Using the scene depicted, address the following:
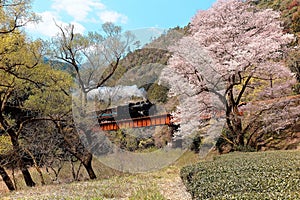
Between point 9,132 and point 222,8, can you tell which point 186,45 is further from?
point 9,132

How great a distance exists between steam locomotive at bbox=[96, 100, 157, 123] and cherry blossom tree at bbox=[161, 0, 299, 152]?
75.9 inches

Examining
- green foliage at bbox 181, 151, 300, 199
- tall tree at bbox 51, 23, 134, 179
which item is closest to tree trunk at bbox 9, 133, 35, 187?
tall tree at bbox 51, 23, 134, 179

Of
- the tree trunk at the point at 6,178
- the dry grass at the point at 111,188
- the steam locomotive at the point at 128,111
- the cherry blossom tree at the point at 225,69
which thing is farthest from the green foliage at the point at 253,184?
the steam locomotive at the point at 128,111

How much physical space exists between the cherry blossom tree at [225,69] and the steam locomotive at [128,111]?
75.9 inches

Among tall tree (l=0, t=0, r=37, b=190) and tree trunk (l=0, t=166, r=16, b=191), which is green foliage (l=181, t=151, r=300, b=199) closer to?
tall tree (l=0, t=0, r=37, b=190)

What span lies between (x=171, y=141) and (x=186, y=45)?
14.4 feet

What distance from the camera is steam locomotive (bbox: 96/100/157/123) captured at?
38.8 ft

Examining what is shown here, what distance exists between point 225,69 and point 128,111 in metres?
4.88

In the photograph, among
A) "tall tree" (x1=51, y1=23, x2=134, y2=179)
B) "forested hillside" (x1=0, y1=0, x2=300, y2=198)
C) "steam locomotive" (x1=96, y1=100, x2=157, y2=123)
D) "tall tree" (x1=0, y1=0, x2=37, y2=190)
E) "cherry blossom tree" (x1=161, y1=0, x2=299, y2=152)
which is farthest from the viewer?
"steam locomotive" (x1=96, y1=100, x2=157, y2=123)

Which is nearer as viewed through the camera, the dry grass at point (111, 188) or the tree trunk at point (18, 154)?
the dry grass at point (111, 188)

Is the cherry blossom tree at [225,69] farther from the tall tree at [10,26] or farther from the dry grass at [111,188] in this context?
the tall tree at [10,26]

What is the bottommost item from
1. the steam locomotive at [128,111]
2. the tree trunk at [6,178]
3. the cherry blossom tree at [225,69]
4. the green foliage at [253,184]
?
the tree trunk at [6,178]

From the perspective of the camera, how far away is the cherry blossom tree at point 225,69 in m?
10.8

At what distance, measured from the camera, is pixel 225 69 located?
10.6m
